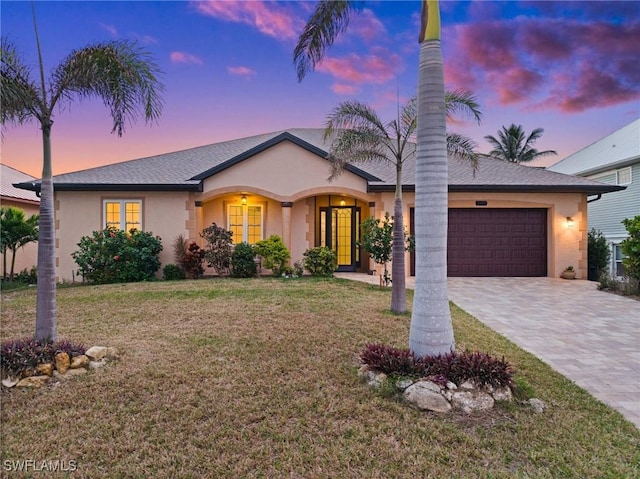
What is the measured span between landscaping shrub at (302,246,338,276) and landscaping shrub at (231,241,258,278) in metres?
1.91

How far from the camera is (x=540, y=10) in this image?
10.8 m

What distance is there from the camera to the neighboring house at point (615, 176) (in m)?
16.5

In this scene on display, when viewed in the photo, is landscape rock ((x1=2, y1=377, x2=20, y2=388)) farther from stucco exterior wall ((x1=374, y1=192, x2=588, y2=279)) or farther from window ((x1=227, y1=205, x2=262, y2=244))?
stucco exterior wall ((x1=374, y1=192, x2=588, y2=279))

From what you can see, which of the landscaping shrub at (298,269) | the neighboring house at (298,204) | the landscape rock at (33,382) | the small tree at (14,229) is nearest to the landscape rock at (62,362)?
the landscape rock at (33,382)

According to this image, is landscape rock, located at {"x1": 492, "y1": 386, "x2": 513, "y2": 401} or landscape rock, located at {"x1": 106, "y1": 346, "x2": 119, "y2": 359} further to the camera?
landscape rock, located at {"x1": 106, "y1": 346, "x2": 119, "y2": 359}

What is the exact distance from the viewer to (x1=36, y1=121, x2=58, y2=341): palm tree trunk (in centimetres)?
468

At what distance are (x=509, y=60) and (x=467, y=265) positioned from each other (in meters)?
7.40

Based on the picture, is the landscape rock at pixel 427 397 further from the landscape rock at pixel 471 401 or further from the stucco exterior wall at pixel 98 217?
the stucco exterior wall at pixel 98 217

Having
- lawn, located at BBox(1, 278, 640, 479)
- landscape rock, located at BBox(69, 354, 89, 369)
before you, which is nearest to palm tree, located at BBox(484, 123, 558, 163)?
lawn, located at BBox(1, 278, 640, 479)

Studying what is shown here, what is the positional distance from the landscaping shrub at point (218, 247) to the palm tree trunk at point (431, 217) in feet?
30.5

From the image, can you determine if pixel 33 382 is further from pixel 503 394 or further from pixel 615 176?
pixel 615 176

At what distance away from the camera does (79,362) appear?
446 cm

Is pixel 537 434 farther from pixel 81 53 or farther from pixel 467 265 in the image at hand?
pixel 467 265

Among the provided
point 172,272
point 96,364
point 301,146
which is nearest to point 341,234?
point 301,146
